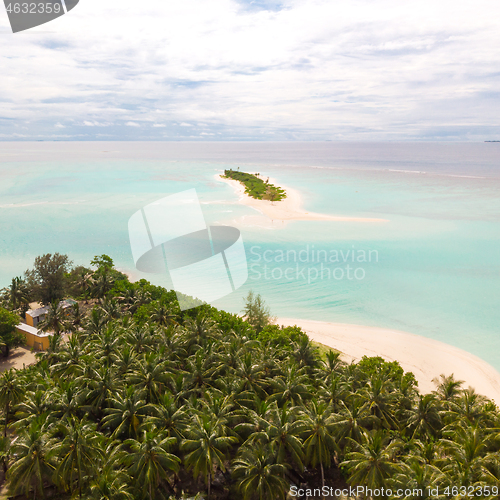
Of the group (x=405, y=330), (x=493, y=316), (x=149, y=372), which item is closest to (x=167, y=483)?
(x=149, y=372)

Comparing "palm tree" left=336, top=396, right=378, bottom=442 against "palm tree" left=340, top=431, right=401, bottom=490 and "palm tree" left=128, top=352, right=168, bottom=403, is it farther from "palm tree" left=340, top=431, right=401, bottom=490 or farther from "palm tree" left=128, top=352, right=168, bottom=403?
"palm tree" left=128, top=352, right=168, bottom=403

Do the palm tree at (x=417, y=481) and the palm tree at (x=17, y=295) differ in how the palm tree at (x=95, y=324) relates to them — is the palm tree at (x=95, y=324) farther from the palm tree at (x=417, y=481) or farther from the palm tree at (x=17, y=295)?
the palm tree at (x=417, y=481)

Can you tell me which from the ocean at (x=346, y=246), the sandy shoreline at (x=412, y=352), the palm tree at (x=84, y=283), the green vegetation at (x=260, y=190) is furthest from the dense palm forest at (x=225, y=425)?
the green vegetation at (x=260, y=190)

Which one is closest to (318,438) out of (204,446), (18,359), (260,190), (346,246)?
(204,446)

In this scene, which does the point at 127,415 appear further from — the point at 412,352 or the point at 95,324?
the point at 412,352

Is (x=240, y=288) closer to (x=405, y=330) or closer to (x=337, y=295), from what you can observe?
(x=337, y=295)
